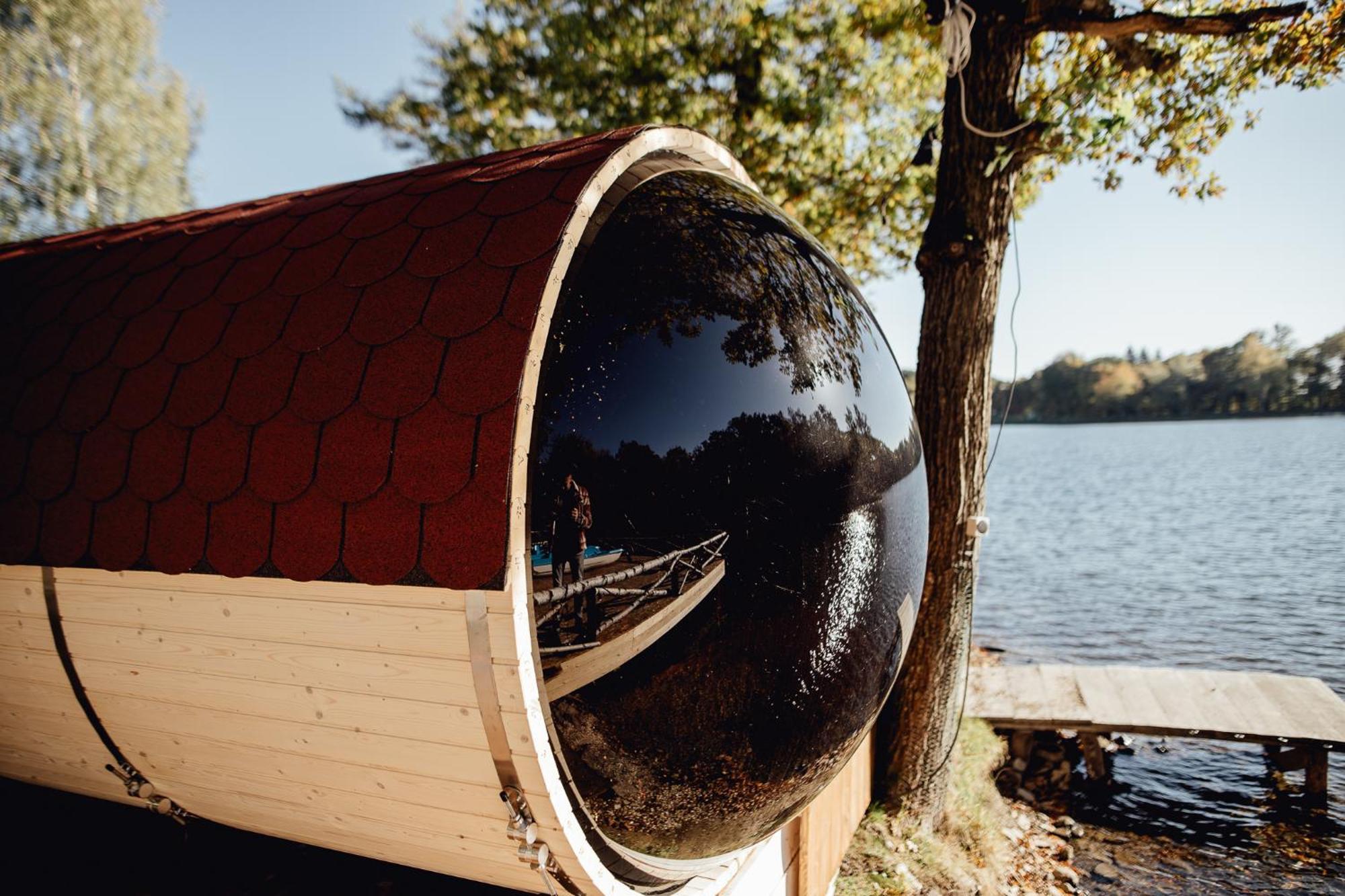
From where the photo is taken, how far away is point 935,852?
194 inches

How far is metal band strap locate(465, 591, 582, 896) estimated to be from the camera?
1.59 metres

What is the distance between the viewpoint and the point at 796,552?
1.76 metres

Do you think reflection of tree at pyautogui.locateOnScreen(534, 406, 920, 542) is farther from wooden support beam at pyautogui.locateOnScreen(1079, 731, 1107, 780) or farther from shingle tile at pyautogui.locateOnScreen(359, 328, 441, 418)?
wooden support beam at pyautogui.locateOnScreen(1079, 731, 1107, 780)

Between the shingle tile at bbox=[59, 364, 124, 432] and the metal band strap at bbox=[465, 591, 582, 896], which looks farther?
the shingle tile at bbox=[59, 364, 124, 432]

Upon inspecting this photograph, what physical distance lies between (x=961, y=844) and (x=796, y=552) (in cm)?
469

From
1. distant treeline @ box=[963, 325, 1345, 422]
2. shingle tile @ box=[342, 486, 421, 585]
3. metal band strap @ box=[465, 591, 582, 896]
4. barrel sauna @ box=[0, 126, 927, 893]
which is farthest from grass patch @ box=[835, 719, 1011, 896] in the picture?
distant treeline @ box=[963, 325, 1345, 422]

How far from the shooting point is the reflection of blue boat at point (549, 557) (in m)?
1.56

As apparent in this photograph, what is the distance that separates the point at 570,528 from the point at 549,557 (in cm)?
8

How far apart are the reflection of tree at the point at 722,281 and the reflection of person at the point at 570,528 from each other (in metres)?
0.41

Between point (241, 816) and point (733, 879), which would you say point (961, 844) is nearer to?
point (733, 879)

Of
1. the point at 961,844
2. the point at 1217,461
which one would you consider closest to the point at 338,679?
the point at 961,844

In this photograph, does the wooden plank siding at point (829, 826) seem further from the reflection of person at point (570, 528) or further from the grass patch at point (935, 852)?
the reflection of person at point (570, 528)

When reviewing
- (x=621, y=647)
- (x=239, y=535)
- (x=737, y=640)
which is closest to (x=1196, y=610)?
(x=737, y=640)

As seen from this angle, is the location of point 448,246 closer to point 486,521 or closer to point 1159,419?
point 486,521
